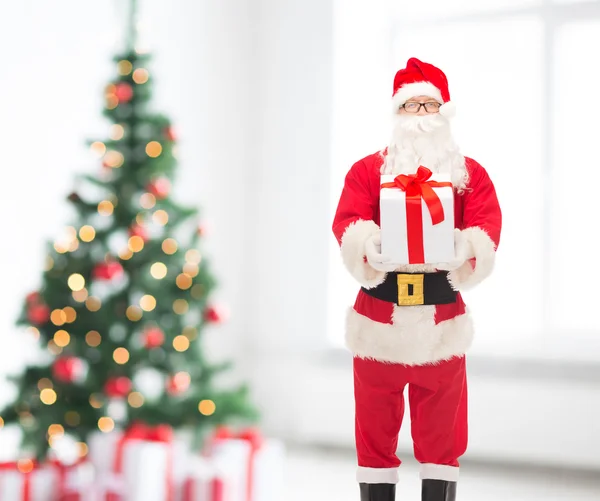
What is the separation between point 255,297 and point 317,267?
1.38 ft

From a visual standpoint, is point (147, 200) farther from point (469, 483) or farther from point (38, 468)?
point (469, 483)

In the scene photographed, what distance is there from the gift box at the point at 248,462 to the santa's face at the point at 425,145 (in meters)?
1.28

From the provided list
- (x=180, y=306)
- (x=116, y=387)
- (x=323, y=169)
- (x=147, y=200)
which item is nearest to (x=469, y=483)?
(x=180, y=306)

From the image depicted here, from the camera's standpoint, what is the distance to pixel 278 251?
3.92 m

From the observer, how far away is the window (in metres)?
3.42

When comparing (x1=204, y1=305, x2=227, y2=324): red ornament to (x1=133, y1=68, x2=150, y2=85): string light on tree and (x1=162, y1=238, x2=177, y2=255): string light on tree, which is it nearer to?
(x1=162, y1=238, x2=177, y2=255): string light on tree

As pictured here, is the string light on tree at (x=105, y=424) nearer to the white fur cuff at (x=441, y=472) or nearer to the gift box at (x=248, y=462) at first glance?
the gift box at (x=248, y=462)

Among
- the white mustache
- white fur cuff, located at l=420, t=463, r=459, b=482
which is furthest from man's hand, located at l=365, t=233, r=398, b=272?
white fur cuff, located at l=420, t=463, r=459, b=482

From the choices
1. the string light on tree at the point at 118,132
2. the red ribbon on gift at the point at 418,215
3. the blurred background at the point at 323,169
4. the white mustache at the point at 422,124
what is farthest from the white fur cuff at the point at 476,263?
the blurred background at the point at 323,169

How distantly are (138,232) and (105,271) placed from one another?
18 centimetres

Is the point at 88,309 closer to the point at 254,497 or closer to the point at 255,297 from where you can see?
the point at 254,497

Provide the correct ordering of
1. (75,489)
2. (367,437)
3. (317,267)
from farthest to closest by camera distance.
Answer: (317,267) → (75,489) → (367,437)

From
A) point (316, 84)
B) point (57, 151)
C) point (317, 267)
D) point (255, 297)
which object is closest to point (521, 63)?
point (316, 84)

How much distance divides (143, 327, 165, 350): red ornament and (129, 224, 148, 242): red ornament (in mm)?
308
